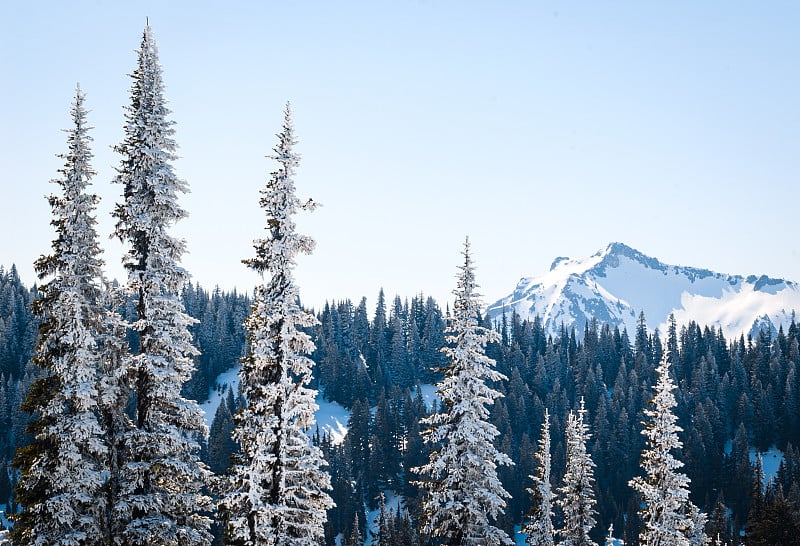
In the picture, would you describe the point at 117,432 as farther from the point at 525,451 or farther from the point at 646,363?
the point at 646,363

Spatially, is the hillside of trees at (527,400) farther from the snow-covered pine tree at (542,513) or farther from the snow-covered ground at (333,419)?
the snow-covered pine tree at (542,513)

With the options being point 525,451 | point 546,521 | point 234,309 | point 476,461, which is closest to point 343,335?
point 234,309

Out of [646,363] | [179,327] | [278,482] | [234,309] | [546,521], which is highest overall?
[234,309]

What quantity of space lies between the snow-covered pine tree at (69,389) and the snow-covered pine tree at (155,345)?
3.19 ft

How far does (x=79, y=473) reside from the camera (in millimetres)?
19219

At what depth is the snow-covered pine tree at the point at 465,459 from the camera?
83.4 feet

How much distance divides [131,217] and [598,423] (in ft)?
414

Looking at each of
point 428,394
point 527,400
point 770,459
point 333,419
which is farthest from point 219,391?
point 770,459

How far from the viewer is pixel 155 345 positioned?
20.2 metres

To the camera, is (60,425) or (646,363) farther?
(646,363)

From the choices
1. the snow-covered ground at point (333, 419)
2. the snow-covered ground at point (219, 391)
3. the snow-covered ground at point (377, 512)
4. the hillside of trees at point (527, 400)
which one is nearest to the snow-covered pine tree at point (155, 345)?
the hillside of trees at point (527, 400)

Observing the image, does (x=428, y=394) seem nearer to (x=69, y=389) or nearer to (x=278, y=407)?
(x=278, y=407)

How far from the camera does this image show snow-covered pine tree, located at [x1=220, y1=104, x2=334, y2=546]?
64.3ft

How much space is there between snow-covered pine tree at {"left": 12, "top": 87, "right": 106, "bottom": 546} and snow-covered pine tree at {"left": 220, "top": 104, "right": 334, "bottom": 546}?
4055 mm
